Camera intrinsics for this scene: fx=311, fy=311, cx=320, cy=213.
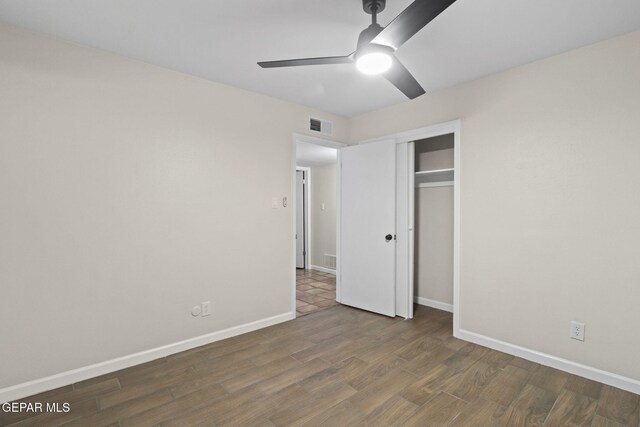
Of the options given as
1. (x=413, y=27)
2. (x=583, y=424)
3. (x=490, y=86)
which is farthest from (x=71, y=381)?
(x=490, y=86)

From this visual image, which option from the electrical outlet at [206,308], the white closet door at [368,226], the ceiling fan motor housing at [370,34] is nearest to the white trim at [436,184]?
the white closet door at [368,226]

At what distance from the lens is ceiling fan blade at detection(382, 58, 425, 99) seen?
1.85 metres

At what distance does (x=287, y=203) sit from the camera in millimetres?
3572

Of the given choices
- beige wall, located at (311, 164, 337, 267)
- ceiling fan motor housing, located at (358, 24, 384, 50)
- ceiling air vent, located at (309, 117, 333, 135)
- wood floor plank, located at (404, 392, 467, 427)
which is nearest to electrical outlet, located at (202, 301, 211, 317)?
wood floor plank, located at (404, 392, 467, 427)

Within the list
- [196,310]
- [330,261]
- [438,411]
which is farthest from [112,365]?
[330,261]

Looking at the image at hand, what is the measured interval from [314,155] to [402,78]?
11.3ft

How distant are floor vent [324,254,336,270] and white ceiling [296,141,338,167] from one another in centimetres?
188

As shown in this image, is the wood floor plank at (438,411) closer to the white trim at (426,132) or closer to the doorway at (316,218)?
the white trim at (426,132)

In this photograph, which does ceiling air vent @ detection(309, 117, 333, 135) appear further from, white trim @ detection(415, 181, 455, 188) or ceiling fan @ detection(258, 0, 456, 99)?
ceiling fan @ detection(258, 0, 456, 99)

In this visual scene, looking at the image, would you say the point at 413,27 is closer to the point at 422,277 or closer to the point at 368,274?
the point at 368,274

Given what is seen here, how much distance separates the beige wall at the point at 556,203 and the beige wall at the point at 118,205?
214 centimetres

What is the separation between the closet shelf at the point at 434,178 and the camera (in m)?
3.82

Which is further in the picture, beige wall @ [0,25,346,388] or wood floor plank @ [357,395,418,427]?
beige wall @ [0,25,346,388]

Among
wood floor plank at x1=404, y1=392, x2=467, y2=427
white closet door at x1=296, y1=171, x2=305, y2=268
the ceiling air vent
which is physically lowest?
wood floor plank at x1=404, y1=392, x2=467, y2=427
